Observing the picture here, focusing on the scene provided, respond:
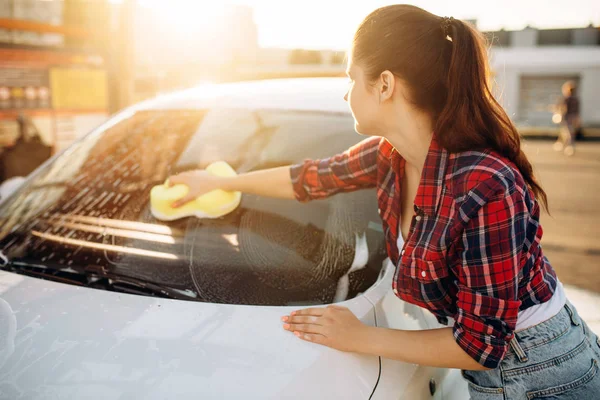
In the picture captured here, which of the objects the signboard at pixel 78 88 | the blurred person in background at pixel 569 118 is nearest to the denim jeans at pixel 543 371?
the signboard at pixel 78 88

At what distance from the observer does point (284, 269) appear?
151 centimetres

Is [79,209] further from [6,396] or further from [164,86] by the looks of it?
[164,86]

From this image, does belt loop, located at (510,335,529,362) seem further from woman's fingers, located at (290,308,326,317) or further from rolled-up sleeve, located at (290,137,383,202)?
rolled-up sleeve, located at (290,137,383,202)

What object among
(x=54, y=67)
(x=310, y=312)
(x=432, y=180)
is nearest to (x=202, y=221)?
(x=310, y=312)

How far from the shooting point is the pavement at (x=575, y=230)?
234cm

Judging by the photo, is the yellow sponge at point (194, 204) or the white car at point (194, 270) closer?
the white car at point (194, 270)

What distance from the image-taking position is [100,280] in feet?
4.97

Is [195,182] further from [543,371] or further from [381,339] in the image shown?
[543,371]

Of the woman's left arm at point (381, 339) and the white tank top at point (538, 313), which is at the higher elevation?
the white tank top at point (538, 313)

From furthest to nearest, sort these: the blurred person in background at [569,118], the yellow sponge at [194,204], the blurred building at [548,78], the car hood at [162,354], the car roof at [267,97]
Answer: the blurred building at [548,78] → the blurred person in background at [569,118] → the car roof at [267,97] → the yellow sponge at [194,204] → the car hood at [162,354]

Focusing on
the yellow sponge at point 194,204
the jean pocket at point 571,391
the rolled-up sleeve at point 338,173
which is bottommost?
the jean pocket at point 571,391

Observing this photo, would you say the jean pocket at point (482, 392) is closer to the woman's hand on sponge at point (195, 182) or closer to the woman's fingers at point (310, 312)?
the woman's fingers at point (310, 312)

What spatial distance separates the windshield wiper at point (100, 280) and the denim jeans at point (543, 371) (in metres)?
0.77

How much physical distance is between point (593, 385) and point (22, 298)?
1.42 metres
